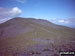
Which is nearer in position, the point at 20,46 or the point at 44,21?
the point at 20,46

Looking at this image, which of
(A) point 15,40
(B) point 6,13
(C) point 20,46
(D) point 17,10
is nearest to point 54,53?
(C) point 20,46

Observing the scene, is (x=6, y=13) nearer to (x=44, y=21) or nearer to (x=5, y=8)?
(x=5, y=8)

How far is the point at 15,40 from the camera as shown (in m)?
3.20

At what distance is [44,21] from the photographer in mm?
3488

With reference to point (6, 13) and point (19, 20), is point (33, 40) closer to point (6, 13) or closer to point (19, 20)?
point (19, 20)

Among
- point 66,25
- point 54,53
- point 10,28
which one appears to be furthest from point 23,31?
point 66,25

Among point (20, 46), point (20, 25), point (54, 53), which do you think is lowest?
point (54, 53)

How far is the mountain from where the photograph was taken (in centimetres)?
309

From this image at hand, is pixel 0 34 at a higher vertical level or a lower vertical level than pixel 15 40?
higher

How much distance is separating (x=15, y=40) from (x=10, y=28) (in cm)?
49

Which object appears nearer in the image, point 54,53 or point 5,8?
point 54,53

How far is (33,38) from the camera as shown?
128 inches

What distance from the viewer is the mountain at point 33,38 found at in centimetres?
309

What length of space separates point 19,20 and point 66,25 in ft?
5.59
